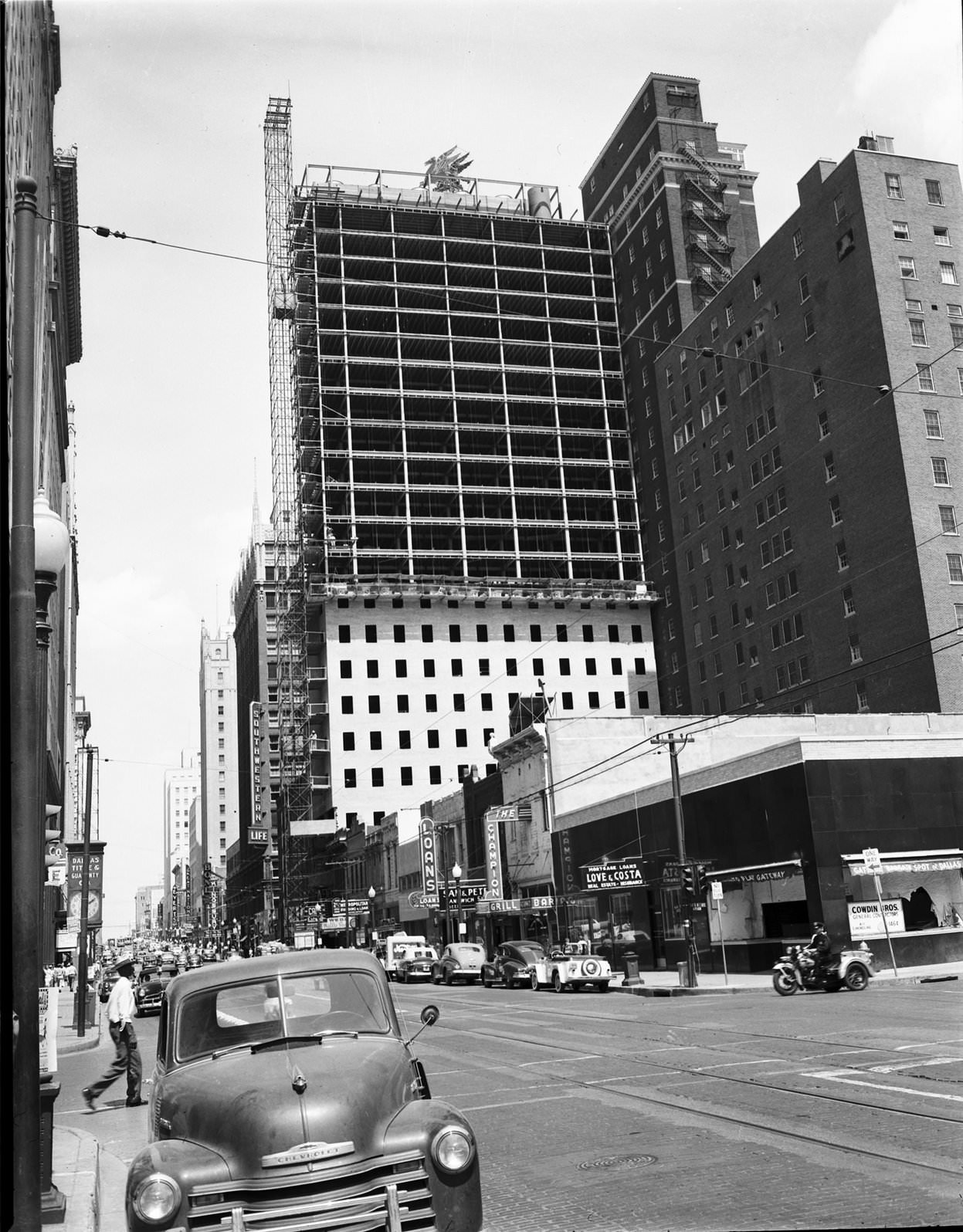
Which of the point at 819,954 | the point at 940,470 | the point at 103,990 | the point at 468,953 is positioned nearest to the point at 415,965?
the point at 468,953

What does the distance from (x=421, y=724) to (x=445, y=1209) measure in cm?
10089

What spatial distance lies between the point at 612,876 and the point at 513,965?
204 inches

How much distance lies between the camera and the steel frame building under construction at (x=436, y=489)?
109 meters

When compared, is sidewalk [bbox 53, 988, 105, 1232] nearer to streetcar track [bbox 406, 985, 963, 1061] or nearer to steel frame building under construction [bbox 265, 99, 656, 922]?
streetcar track [bbox 406, 985, 963, 1061]

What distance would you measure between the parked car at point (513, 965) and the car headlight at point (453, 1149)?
39.2 metres

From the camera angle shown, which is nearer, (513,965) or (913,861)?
(913,861)

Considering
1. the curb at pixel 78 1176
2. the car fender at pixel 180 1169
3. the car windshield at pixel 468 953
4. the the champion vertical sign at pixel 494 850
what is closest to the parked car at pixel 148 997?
the car windshield at pixel 468 953

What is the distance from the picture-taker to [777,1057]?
16.8 metres

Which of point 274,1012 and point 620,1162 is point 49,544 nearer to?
point 274,1012

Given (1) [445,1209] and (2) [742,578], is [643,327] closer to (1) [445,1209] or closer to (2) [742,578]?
(2) [742,578]

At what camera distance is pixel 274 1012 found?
27.5ft

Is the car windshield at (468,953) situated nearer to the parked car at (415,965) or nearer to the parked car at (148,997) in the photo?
the parked car at (415,965)

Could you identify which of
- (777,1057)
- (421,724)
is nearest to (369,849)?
(421,724)

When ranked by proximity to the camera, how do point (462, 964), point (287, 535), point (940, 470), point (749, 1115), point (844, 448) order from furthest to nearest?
1. point (287, 535)
2. point (844, 448)
3. point (940, 470)
4. point (462, 964)
5. point (749, 1115)
